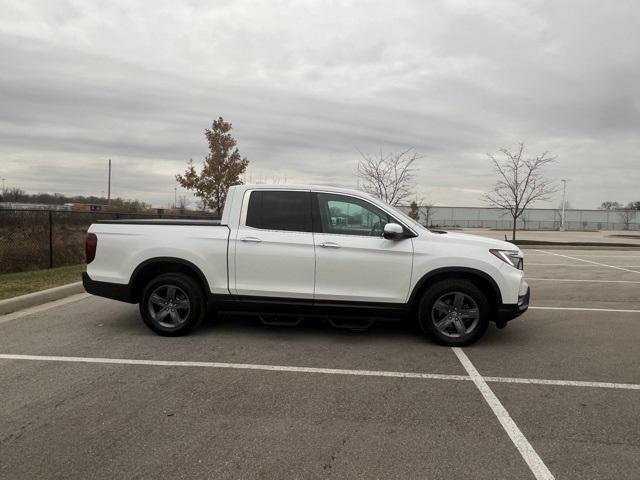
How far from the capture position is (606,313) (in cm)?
740

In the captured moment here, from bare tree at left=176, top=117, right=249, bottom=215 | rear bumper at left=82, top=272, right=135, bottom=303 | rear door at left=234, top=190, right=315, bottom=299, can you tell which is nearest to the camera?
rear door at left=234, top=190, right=315, bottom=299

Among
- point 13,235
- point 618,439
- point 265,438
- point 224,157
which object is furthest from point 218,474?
point 224,157

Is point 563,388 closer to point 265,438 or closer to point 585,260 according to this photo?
point 265,438

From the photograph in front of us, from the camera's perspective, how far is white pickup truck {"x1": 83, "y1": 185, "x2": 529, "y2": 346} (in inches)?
208

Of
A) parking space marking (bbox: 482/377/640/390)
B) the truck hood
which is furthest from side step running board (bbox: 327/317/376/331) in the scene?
parking space marking (bbox: 482/377/640/390)

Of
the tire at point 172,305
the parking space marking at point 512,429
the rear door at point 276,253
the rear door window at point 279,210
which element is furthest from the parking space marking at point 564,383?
the tire at point 172,305

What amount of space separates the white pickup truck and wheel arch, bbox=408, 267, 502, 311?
1 centimetres

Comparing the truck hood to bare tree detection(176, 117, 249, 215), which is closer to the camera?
the truck hood

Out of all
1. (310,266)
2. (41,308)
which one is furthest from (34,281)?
(310,266)

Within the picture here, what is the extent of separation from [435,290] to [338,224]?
4.45ft

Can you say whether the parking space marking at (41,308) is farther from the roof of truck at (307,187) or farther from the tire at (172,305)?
the roof of truck at (307,187)

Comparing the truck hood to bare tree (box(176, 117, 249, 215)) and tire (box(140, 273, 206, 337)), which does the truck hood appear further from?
bare tree (box(176, 117, 249, 215))

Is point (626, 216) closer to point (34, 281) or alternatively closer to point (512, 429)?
point (34, 281)

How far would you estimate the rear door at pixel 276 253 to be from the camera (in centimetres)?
538
